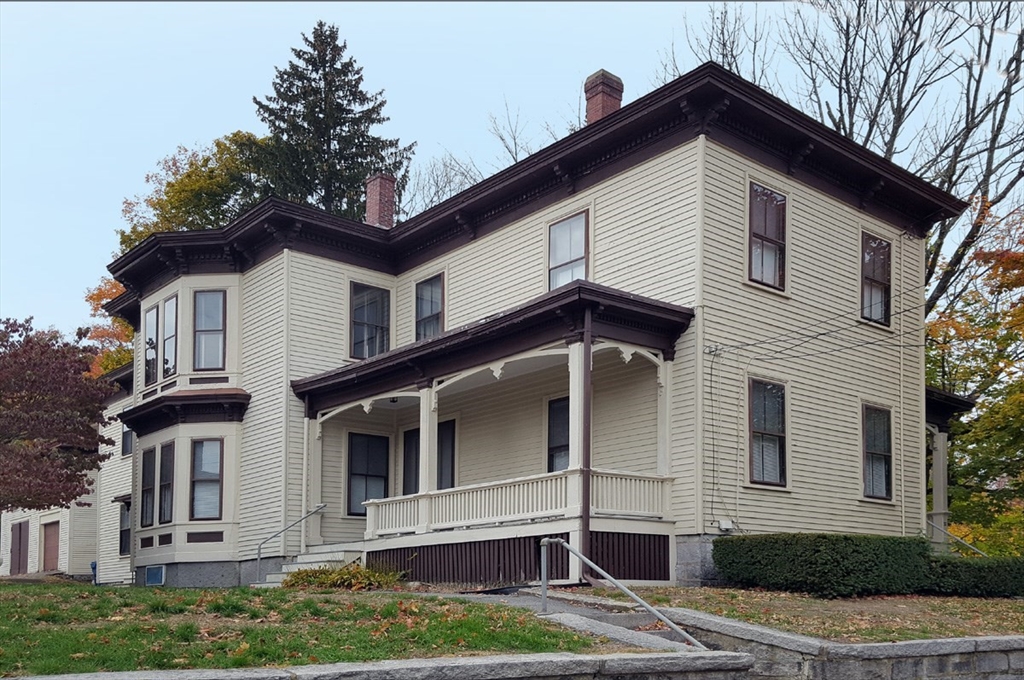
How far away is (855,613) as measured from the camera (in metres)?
14.2

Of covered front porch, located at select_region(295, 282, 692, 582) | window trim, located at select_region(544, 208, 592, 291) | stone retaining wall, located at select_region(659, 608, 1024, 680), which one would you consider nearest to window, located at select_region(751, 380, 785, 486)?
covered front porch, located at select_region(295, 282, 692, 582)

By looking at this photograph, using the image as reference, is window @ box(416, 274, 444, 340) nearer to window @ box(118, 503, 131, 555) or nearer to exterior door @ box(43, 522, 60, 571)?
window @ box(118, 503, 131, 555)

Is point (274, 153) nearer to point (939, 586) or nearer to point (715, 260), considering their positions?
point (715, 260)

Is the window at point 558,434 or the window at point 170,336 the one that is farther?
the window at point 170,336

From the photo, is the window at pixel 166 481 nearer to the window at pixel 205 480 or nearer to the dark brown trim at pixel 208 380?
the window at pixel 205 480

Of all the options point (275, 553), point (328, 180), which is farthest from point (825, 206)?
point (328, 180)

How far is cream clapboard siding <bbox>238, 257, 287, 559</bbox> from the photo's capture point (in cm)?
2395

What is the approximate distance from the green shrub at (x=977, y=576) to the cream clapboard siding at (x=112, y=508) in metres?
23.4

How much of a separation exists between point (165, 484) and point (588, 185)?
12.2m

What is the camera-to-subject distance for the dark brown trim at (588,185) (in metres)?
18.7

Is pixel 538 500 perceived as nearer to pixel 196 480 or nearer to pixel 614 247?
pixel 614 247

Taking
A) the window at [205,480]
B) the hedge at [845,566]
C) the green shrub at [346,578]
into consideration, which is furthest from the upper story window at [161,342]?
the hedge at [845,566]

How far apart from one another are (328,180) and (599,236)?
28043 mm

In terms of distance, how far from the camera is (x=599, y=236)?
20.2m
